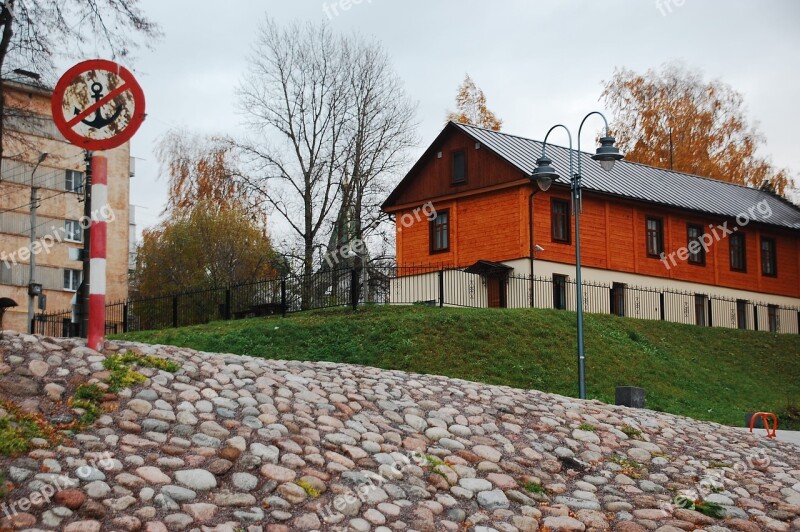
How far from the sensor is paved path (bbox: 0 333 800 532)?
329 inches

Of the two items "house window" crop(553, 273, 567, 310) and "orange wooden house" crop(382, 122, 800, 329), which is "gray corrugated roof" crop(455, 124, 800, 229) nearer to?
"orange wooden house" crop(382, 122, 800, 329)

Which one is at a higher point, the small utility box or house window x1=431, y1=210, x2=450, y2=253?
house window x1=431, y1=210, x2=450, y2=253

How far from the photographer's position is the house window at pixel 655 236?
36844mm

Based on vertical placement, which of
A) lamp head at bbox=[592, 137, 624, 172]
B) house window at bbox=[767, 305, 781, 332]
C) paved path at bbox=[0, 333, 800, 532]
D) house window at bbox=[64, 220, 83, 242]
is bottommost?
paved path at bbox=[0, 333, 800, 532]

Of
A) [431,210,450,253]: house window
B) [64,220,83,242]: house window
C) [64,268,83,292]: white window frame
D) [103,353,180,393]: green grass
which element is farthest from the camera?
[64,220,83,242]: house window

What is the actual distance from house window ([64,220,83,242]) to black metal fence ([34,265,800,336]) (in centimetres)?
1507

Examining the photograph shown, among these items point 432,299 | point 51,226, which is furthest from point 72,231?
point 432,299

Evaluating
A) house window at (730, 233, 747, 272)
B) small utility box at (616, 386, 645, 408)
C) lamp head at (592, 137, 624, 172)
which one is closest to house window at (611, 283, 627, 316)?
house window at (730, 233, 747, 272)

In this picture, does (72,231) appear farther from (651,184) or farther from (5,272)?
(651,184)

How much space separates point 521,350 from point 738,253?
66.1 feet

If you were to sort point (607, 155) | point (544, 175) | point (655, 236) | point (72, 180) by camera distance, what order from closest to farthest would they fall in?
point (607, 155), point (544, 175), point (655, 236), point (72, 180)

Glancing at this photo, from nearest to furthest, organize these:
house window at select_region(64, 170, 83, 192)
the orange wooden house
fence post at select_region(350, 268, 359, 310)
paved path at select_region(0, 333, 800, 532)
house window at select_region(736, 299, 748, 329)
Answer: paved path at select_region(0, 333, 800, 532) → fence post at select_region(350, 268, 359, 310) → the orange wooden house → house window at select_region(736, 299, 748, 329) → house window at select_region(64, 170, 83, 192)

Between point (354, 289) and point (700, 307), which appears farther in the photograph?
point (700, 307)

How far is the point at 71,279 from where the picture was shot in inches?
2062
